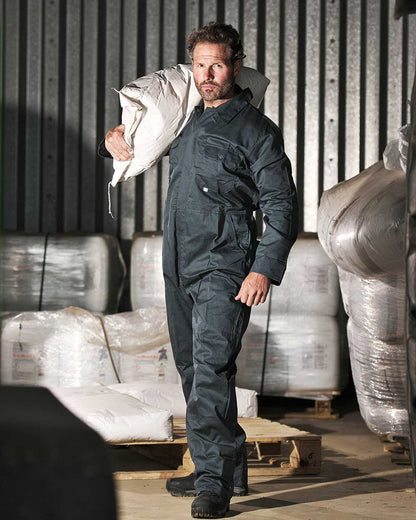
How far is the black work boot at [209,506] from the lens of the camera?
3287 mm

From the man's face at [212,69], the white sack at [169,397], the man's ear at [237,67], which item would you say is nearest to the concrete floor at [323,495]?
the white sack at [169,397]

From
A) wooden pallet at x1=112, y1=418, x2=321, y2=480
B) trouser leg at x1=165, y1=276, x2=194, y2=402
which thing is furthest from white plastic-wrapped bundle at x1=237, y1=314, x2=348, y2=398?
trouser leg at x1=165, y1=276, x2=194, y2=402

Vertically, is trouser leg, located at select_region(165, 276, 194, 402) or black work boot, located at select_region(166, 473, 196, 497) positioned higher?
trouser leg, located at select_region(165, 276, 194, 402)

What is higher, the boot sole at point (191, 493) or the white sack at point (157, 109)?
the white sack at point (157, 109)

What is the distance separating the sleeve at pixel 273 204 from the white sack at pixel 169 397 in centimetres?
172

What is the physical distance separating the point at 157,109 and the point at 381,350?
1832mm

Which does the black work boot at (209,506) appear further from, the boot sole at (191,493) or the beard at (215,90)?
the beard at (215,90)

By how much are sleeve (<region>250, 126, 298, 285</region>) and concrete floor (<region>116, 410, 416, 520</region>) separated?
0.89 m

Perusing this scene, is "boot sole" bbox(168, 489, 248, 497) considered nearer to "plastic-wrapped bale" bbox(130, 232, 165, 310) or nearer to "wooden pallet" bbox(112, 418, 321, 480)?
"wooden pallet" bbox(112, 418, 321, 480)

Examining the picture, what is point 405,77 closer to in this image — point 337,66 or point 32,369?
point 337,66

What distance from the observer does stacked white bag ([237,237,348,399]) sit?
6.21 meters

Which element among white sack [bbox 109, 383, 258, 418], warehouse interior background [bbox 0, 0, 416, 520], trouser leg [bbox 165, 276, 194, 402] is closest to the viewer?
trouser leg [bbox 165, 276, 194, 402]

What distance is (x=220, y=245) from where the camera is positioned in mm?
3436

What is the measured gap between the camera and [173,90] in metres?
3.84
